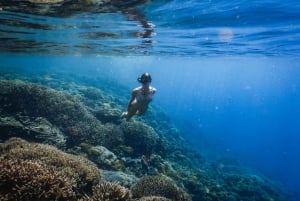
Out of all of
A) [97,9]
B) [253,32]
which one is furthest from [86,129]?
[253,32]

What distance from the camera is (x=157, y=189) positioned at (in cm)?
1078

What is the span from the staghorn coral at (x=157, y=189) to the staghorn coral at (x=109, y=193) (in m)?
2.37

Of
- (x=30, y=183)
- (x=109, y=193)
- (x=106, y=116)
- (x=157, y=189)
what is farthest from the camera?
(x=106, y=116)

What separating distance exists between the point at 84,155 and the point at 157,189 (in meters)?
4.32

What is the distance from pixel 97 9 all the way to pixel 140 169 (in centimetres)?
860

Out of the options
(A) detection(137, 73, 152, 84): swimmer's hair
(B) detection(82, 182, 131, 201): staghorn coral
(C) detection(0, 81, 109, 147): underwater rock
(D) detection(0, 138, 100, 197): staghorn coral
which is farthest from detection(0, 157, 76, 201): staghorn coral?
(C) detection(0, 81, 109, 147): underwater rock

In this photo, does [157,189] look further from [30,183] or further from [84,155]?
[30,183]

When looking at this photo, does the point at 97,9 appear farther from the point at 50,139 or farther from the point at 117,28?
the point at 50,139

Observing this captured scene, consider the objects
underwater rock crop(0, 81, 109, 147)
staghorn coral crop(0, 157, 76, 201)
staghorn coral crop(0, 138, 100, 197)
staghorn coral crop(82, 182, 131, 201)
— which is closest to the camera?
staghorn coral crop(0, 157, 76, 201)

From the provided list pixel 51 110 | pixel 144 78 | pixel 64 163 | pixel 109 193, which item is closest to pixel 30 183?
pixel 109 193

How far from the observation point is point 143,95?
13.0 metres

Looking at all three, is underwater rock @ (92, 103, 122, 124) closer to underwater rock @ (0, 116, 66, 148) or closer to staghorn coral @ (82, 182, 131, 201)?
underwater rock @ (0, 116, 66, 148)

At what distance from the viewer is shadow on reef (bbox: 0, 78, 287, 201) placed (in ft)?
24.6

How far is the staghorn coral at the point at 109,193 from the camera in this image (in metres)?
7.91
